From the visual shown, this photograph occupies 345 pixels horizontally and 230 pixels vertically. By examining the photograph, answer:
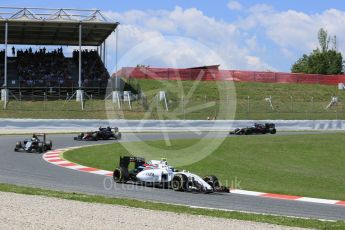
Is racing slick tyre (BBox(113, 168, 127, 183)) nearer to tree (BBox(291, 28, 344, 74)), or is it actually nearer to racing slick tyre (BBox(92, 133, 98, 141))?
racing slick tyre (BBox(92, 133, 98, 141))

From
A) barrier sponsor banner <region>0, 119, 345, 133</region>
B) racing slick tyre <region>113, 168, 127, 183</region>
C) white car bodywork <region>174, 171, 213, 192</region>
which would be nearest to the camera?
white car bodywork <region>174, 171, 213, 192</region>

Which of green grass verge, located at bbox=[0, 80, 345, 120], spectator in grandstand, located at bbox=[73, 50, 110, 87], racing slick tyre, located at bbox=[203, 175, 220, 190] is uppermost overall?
spectator in grandstand, located at bbox=[73, 50, 110, 87]

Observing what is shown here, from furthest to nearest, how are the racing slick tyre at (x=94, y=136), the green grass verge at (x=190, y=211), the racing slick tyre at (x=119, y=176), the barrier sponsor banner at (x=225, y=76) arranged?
the barrier sponsor banner at (x=225, y=76) → the racing slick tyre at (x=94, y=136) → the racing slick tyre at (x=119, y=176) → the green grass verge at (x=190, y=211)

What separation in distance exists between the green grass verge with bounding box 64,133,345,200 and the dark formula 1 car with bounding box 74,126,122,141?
2984mm

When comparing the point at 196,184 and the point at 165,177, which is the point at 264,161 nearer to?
the point at 165,177

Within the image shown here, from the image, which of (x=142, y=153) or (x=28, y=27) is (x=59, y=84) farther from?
(x=142, y=153)

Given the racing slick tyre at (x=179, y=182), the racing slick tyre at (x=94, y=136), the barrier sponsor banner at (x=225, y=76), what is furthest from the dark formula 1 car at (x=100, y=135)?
the barrier sponsor banner at (x=225, y=76)

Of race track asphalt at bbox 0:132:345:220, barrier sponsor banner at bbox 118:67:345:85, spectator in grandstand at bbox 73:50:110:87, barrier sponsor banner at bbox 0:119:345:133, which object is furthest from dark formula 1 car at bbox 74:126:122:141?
barrier sponsor banner at bbox 118:67:345:85

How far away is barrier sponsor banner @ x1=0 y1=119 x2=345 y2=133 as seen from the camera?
3453 centimetres

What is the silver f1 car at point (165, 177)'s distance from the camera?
41.9 feet

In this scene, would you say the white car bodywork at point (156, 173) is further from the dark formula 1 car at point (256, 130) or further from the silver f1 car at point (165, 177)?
the dark formula 1 car at point (256, 130)

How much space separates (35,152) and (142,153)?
13.3 feet

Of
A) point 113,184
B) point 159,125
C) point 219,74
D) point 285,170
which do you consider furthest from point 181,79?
point 113,184

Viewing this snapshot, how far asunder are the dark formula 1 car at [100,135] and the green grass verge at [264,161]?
2.98 meters
